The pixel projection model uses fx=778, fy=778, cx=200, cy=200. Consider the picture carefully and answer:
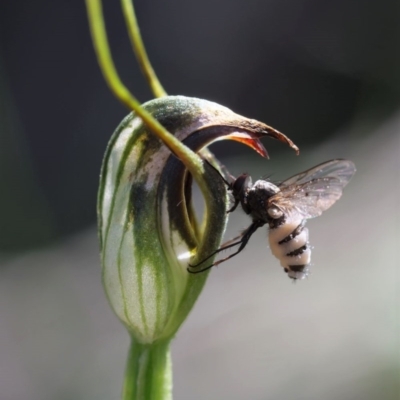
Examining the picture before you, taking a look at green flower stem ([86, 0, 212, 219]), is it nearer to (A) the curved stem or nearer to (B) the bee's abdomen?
(A) the curved stem

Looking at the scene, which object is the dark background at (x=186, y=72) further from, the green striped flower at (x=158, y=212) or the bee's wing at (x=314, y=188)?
the green striped flower at (x=158, y=212)

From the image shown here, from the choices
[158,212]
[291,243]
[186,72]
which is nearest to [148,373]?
[158,212]

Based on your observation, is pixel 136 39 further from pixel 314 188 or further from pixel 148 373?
pixel 314 188

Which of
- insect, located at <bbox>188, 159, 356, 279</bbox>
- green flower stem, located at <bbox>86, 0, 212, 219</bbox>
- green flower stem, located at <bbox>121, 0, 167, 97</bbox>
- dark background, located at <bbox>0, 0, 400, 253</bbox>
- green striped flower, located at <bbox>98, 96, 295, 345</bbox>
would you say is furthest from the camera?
dark background, located at <bbox>0, 0, 400, 253</bbox>

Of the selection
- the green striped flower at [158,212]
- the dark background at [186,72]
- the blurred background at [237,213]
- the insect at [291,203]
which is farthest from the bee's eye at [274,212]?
the dark background at [186,72]

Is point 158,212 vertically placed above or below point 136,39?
below

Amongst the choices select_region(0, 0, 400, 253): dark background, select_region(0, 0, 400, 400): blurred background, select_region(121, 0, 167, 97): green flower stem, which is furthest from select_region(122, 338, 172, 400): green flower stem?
select_region(0, 0, 400, 253): dark background
